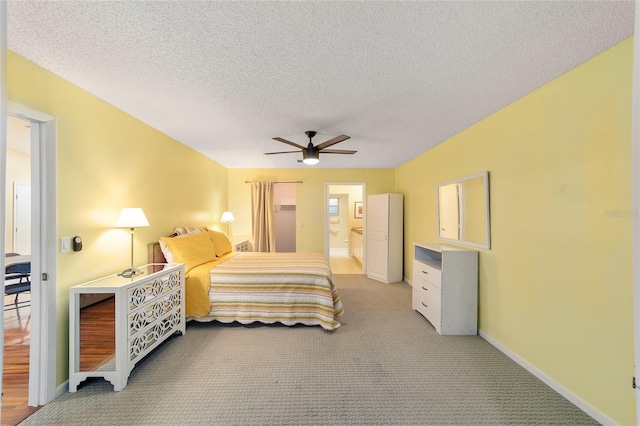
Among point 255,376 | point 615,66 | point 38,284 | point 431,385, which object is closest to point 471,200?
point 615,66

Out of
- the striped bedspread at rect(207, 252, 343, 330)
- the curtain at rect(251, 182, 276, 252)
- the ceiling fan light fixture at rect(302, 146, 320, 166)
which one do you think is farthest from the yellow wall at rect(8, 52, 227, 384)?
the curtain at rect(251, 182, 276, 252)

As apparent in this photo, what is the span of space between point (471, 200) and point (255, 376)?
297 centimetres

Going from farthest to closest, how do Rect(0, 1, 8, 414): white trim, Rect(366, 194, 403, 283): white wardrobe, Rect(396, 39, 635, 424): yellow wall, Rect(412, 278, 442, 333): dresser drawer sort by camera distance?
Rect(366, 194, 403, 283): white wardrobe → Rect(412, 278, 442, 333): dresser drawer → Rect(396, 39, 635, 424): yellow wall → Rect(0, 1, 8, 414): white trim

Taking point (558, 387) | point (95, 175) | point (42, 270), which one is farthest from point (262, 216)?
point (558, 387)

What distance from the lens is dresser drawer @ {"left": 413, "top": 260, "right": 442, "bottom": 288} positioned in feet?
9.68

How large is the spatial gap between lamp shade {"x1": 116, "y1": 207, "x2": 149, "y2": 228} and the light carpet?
127 centimetres

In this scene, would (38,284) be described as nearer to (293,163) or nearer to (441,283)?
(441,283)

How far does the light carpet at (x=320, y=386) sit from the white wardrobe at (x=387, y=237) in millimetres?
2175

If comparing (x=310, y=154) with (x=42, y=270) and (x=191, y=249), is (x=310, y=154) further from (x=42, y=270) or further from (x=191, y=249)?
(x=42, y=270)

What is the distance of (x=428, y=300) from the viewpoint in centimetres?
317

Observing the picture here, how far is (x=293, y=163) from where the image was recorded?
5188mm

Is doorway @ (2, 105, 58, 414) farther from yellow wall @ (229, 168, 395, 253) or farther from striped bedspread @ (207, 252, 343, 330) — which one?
yellow wall @ (229, 168, 395, 253)

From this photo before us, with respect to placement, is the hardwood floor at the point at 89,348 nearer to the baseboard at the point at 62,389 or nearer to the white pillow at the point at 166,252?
the baseboard at the point at 62,389

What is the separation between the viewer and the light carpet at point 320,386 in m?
1.74
